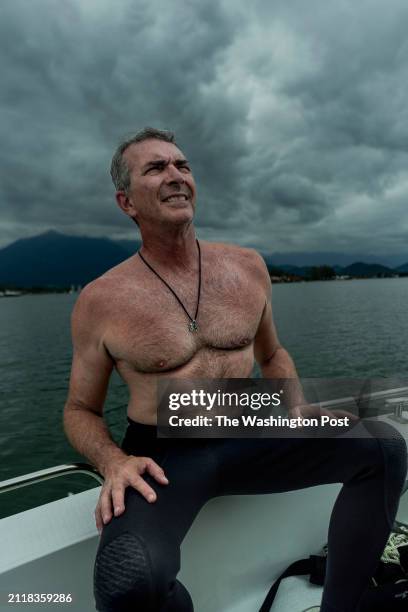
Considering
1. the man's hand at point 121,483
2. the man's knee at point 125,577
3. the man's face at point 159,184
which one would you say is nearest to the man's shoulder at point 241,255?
the man's face at point 159,184

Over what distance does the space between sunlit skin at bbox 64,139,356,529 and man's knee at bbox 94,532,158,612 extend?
0.28 m

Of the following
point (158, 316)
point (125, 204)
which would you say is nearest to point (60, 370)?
point (125, 204)

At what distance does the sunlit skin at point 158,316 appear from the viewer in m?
1.81

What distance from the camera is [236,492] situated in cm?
167

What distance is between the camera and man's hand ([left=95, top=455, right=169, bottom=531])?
53.0 inches

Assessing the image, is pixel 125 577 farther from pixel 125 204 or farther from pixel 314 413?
pixel 125 204

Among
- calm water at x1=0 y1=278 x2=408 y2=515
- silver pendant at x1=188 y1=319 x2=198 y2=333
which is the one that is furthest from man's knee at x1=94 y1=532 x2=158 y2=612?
calm water at x1=0 y1=278 x2=408 y2=515

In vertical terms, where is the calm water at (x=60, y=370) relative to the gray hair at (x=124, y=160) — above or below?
below

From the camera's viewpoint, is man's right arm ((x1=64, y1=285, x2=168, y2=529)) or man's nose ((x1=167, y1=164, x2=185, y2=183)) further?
man's nose ((x1=167, y1=164, x2=185, y2=183))

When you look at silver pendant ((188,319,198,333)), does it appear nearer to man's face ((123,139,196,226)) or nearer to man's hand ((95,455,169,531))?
man's face ((123,139,196,226))

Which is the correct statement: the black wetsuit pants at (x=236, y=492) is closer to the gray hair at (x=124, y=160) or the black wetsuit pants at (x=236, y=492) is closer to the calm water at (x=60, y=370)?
the gray hair at (x=124, y=160)

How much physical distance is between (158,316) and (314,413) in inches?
32.1

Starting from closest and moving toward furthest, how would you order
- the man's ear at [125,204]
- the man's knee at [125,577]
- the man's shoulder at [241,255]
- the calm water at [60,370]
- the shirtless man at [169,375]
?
the man's knee at [125,577] < the shirtless man at [169,375] < the man's ear at [125,204] < the man's shoulder at [241,255] < the calm water at [60,370]

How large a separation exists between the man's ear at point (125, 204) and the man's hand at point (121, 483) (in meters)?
1.24
